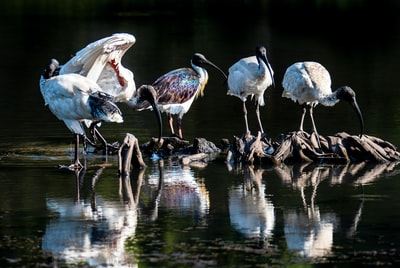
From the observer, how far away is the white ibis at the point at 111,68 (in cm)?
1638

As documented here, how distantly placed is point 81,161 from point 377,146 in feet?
12.7

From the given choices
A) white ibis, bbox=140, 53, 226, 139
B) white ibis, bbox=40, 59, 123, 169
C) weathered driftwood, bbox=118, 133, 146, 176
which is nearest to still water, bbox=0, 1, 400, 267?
weathered driftwood, bbox=118, 133, 146, 176

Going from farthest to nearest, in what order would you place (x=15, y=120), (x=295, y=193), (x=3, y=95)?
1. (x=3, y=95)
2. (x=15, y=120)
3. (x=295, y=193)

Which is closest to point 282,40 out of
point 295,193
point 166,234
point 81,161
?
point 81,161

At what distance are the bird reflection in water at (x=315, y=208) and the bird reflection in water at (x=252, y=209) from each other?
20 cm

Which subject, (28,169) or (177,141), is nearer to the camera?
(28,169)

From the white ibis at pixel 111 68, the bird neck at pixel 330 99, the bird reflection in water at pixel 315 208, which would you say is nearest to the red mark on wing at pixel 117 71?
the white ibis at pixel 111 68

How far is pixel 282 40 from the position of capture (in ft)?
118

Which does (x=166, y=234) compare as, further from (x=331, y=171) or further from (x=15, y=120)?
(x=15, y=120)

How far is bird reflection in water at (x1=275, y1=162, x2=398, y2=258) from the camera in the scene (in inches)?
423

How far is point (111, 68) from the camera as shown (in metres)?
17.1

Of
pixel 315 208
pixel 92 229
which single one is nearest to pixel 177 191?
pixel 315 208

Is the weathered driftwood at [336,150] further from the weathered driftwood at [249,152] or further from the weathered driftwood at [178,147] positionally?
the weathered driftwood at [178,147]

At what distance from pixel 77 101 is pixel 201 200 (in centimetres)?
280
